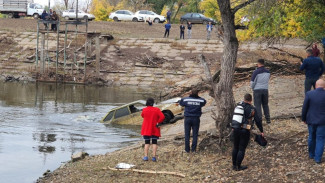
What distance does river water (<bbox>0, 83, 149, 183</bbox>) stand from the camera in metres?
16.9

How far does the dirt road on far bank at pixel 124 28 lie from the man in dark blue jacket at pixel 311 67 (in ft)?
126

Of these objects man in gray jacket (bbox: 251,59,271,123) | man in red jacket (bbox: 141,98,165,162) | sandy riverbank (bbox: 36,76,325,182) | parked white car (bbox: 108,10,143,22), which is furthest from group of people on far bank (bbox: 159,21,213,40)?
man in red jacket (bbox: 141,98,165,162)

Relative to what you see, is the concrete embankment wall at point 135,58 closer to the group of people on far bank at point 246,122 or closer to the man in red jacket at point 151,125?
the group of people on far bank at point 246,122

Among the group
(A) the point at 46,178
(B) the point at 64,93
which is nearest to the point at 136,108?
(A) the point at 46,178

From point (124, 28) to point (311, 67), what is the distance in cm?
4356

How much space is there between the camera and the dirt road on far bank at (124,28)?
55750 millimetres

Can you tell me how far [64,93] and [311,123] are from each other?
26410mm

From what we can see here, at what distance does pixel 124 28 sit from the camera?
58.5 meters

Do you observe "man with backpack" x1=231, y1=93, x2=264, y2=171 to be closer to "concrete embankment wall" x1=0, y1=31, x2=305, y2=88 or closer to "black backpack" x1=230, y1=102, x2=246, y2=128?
"black backpack" x1=230, y1=102, x2=246, y2=128

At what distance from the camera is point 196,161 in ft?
44.5

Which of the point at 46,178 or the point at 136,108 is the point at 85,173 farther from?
the point at 136,108

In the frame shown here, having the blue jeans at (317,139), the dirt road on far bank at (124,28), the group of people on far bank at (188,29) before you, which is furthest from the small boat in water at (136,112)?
the dirt road on far bank at (124,28)

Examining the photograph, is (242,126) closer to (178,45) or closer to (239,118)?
(239,118)

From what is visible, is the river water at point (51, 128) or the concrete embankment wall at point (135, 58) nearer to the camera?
the river water at point (51, 128)
